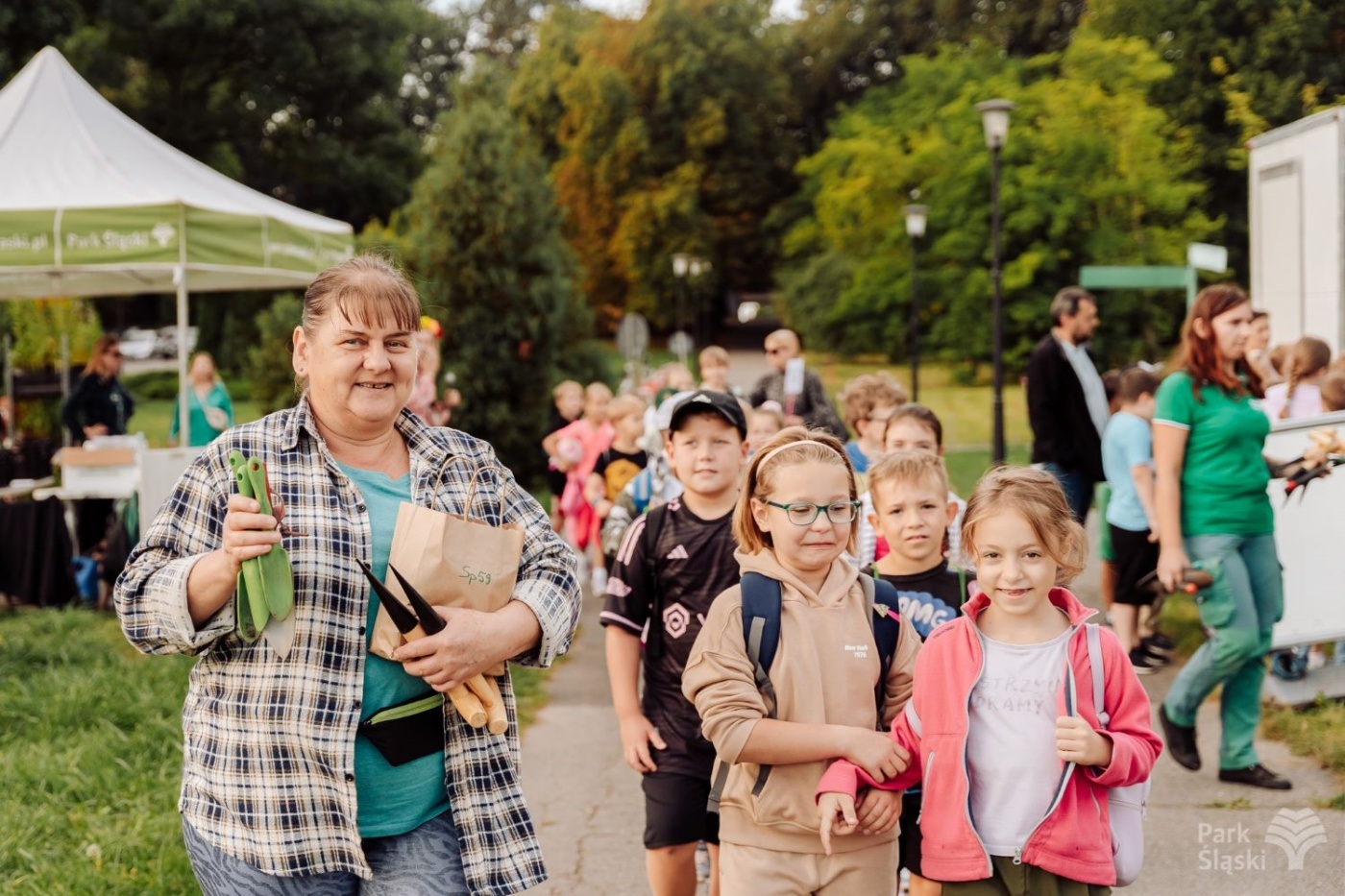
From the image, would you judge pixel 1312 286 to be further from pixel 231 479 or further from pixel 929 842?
pixel 231 479

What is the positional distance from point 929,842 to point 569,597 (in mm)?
950

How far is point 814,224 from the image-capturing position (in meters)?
53.0

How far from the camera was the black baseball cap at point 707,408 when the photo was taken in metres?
4.13

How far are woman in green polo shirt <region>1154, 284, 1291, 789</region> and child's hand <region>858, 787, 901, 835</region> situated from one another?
9.87 ft

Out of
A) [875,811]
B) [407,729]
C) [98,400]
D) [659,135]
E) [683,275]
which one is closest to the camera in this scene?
[407,729]

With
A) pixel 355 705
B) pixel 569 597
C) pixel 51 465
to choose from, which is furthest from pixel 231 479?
pixel 51 465

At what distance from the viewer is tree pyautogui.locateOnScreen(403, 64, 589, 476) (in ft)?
66.4

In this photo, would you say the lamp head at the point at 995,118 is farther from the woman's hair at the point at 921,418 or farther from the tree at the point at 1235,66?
the woman's hair at the point at 921,418

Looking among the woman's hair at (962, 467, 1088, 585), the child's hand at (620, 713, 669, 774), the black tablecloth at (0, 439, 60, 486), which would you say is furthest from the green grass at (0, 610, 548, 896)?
the black tablecloth at (0, 439, 60, 486)

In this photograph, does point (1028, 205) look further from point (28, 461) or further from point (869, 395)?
point (869, 395)

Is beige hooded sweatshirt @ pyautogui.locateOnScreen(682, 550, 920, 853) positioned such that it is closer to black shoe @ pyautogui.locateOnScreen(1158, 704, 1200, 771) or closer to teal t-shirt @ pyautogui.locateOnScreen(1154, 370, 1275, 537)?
teal t-shirt @ pyautogui.locateOnScreen(1154, 370, 1275, 537)

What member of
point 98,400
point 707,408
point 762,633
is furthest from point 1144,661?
point 98,400

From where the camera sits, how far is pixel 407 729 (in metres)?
2.67

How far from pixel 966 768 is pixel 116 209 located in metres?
8.77
